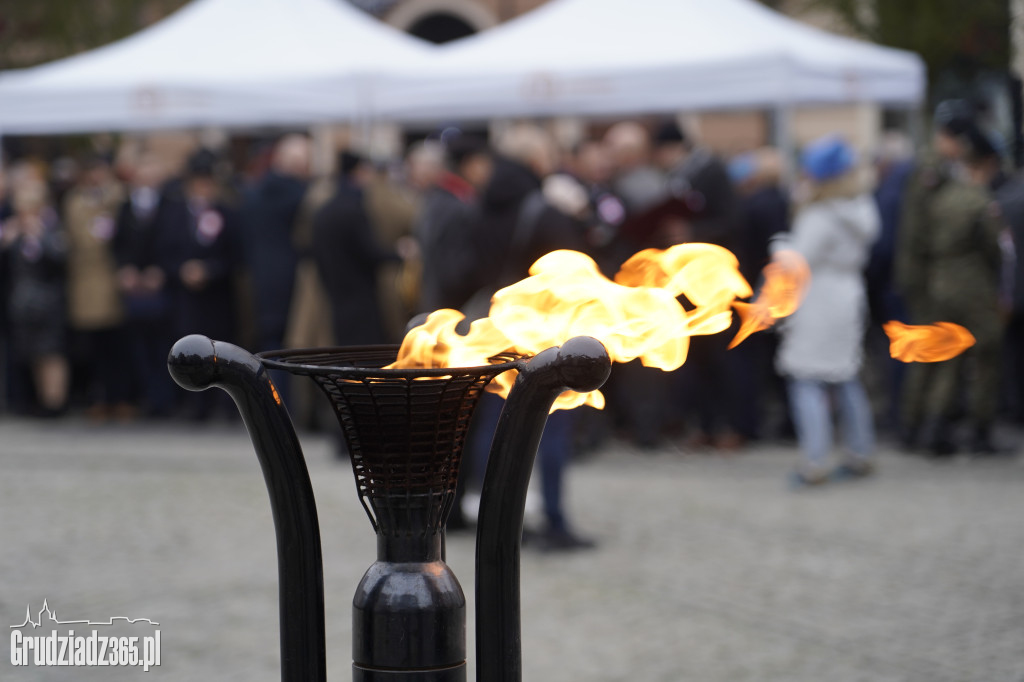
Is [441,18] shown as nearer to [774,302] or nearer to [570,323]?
[774,302]

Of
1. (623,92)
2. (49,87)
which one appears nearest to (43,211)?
(49,87)

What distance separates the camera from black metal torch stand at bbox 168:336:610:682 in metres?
2.43

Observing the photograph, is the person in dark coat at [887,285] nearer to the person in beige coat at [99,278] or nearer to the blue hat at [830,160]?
the blue hat at [830,160]

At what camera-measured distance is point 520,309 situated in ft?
9.77

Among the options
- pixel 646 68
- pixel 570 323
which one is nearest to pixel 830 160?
pixel 646 68

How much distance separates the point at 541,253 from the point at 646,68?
16.2 feet

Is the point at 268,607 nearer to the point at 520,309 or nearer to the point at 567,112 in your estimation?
the point at 520,309

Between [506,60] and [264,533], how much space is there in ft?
19.2

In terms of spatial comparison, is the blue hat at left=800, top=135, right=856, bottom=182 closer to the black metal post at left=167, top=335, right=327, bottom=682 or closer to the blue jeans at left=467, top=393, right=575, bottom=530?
the blue jeans at left=467, top=393, right=575, bottom=530

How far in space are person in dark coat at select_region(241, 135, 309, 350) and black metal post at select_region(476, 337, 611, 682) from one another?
7437mm

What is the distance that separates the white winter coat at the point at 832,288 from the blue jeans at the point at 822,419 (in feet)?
0.30

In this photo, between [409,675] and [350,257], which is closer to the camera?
[409,675]

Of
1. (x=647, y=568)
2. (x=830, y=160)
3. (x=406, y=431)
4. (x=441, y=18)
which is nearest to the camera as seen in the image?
(x=406, y=431)

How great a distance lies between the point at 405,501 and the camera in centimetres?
248
